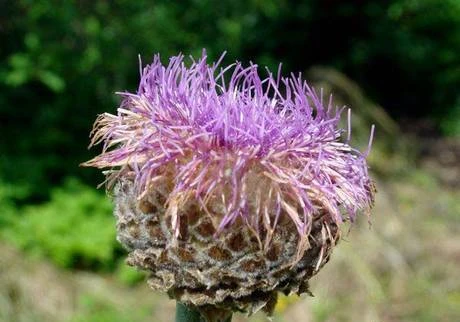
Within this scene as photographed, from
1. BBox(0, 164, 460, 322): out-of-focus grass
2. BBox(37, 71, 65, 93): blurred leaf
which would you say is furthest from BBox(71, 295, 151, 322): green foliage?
BBox(37, 71, 65, 93): blurred leaf

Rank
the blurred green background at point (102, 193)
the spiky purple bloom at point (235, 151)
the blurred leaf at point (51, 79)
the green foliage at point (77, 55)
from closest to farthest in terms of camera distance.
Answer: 1. the spiky purple bloom at point (235, 151)
2. the blurred green background at point (102, 193)
3. the blurred leaf at point (51, 79)
4. the green foliage at point (77, 55)

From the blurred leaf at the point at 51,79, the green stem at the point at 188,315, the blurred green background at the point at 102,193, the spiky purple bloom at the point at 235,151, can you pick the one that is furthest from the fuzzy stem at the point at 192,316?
the blurred leaf at the point at 51,79

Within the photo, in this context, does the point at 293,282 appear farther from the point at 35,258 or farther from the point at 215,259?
the point at 35,258

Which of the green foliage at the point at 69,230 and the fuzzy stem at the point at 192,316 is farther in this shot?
the green foliage at the point at 69,230

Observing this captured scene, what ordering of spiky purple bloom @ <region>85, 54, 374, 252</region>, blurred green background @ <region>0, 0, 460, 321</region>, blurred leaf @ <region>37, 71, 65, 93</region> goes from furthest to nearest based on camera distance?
blurred leaf @ <region>37, 71, 65, 93</region>, blurred green background @ <region>0, 0, 460, 321</region>, spiky purple bloom @ <region>85, 54, 374, 252</region>

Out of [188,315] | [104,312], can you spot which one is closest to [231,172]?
[188,315]

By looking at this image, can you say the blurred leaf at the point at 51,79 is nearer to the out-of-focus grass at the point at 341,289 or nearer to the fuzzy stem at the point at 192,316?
the out-of-focus grass at the point at 341,289

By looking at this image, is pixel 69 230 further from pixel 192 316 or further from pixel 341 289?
pixel 192 316

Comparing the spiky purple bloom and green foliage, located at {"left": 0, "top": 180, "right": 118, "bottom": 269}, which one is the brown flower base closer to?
the spiky purple bloom

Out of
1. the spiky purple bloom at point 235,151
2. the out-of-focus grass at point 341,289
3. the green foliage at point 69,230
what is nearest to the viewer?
the spiky purple bloom at point 235,151

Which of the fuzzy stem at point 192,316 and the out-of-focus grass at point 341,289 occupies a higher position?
the out-of-focus grass at point 341,289
